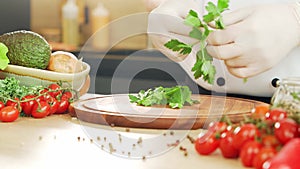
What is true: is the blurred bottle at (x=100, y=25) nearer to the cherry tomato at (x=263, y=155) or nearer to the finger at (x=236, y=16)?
the finger at (x=236, y=16)

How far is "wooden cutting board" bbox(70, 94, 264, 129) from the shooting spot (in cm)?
107

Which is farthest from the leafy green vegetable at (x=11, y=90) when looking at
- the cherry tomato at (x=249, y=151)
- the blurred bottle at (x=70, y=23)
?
the blurred bottle at (x=70, y=23)

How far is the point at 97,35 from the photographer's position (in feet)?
8.70

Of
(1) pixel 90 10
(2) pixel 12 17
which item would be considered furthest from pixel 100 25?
(2) pixel 12 17

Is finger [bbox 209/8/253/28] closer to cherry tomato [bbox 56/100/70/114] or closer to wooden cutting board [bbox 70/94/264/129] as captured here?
wooden cutting board [bbox 70/94/264/129]

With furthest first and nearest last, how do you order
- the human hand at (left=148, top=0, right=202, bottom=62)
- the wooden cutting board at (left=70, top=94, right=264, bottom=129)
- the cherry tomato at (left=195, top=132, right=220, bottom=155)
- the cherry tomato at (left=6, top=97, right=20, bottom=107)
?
the human hand at (left=148, top=0, right=202, bottom=62) < the cherry tomato at (left=6, top=97, right=20, bottom=107) < the wooden cutting board at (left=70, top=94, right=264, bottom=129) < the cherry tomato at (left=195, top=132, right=220, bottom=155)

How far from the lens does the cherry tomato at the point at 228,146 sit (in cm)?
82

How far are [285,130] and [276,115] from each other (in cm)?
6

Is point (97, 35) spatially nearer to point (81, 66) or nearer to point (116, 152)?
point (81, 66)

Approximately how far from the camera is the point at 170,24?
131 centimetres

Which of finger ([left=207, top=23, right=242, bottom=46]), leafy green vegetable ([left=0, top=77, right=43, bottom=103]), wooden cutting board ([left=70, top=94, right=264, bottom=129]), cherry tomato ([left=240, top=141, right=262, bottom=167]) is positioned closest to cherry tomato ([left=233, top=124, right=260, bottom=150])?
cherry tomato ([left=240, top=141, right=262, bottom=167])

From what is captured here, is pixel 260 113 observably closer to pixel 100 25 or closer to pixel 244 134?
pixel 244 134

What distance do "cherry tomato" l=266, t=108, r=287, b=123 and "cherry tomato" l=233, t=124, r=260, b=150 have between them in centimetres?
3

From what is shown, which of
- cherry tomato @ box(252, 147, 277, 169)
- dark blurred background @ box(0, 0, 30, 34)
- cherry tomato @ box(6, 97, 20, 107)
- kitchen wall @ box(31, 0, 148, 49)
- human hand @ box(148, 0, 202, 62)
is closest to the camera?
cherry tomato @ box(252, 147, 277, 169)
